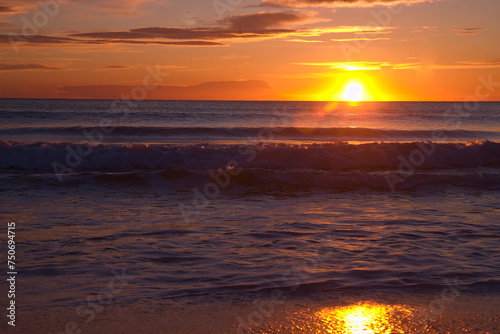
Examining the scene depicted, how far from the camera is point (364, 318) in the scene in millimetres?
Answer: 3963

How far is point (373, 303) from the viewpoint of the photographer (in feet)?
14.1

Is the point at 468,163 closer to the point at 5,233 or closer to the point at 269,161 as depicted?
the point at 269,161

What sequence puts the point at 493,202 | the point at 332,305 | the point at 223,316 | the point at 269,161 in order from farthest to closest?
1. the point at 269,161
2. the point at 493,202
3. the point at 332,305
4. the point at 223,316

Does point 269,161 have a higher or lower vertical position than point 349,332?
higher

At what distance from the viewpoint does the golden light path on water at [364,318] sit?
3738 millimetres

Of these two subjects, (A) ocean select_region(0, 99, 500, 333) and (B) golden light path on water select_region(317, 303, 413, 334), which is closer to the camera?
(B) golden light path on water select_region(317, 303, 413, 334)

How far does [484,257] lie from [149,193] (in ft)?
23.0

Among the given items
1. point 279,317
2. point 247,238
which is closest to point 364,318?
point 279,317

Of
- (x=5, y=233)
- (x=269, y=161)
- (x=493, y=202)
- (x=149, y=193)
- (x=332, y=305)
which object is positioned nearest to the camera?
(x=332, y=305)

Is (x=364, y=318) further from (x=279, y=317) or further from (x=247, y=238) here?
(x=247, y=238)

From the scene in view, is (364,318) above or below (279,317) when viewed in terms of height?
above

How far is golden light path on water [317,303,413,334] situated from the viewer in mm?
3738

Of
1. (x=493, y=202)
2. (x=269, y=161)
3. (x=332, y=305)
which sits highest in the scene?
(x=269, y=161)

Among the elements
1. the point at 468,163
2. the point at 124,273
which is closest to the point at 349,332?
the point at 124,273
